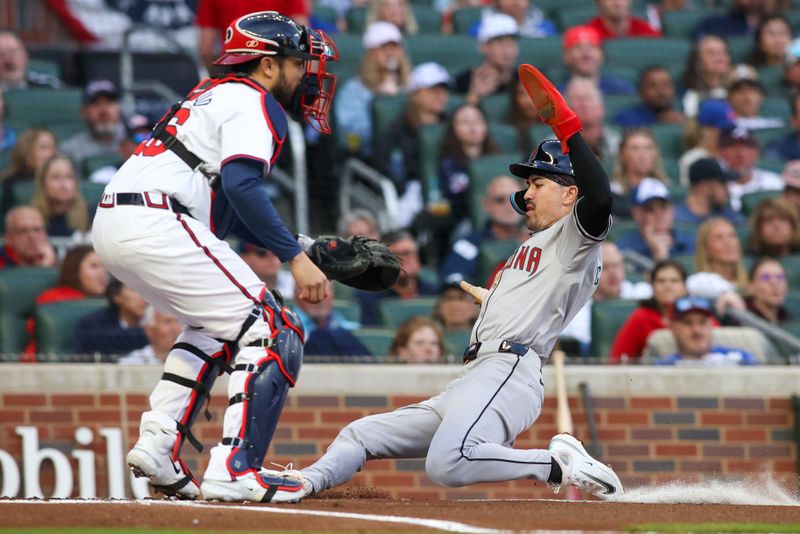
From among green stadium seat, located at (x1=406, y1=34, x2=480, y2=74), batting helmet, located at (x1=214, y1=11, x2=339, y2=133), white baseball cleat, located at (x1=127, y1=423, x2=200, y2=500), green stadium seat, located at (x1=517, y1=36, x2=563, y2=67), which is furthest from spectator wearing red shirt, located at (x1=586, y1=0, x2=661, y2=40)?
white baseball cleat, located at (x1=127, y1=423, x2=200, y2=500)

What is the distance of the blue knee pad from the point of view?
15.7 feet

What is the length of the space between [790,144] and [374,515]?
661 centimetres

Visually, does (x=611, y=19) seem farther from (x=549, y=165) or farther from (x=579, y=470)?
(x=579, y=470)

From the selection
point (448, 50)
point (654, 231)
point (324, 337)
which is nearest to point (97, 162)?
point (324, 337)

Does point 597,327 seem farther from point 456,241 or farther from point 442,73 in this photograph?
point 442,73

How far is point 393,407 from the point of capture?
711 cm

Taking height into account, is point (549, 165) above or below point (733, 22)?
below

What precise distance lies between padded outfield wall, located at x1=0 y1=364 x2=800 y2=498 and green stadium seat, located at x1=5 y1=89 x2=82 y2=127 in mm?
2763

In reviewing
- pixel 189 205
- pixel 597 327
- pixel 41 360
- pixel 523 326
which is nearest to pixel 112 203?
pixel 189 205

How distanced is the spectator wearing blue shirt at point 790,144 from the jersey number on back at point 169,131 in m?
6.20

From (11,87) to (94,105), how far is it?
32.3 inches

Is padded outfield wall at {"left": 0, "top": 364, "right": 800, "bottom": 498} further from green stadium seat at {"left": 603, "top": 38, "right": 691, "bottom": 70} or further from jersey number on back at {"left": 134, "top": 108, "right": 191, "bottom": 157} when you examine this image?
green stadium seat at {"left": 603, "top": 38, "right": 691, "bottom": 70}

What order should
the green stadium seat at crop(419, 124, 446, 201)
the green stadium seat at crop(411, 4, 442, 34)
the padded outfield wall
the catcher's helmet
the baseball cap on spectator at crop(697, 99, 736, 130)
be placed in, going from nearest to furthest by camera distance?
the catcher's helmet, the padded outfield wall, the green stadium seat at crop(419, 124, 446, 201), the baseball cap on spectator at crop(697, 99, 736, 130), the green stadium seat at crop(411, 4, 442, 34)

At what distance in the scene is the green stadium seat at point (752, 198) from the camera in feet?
30.6
